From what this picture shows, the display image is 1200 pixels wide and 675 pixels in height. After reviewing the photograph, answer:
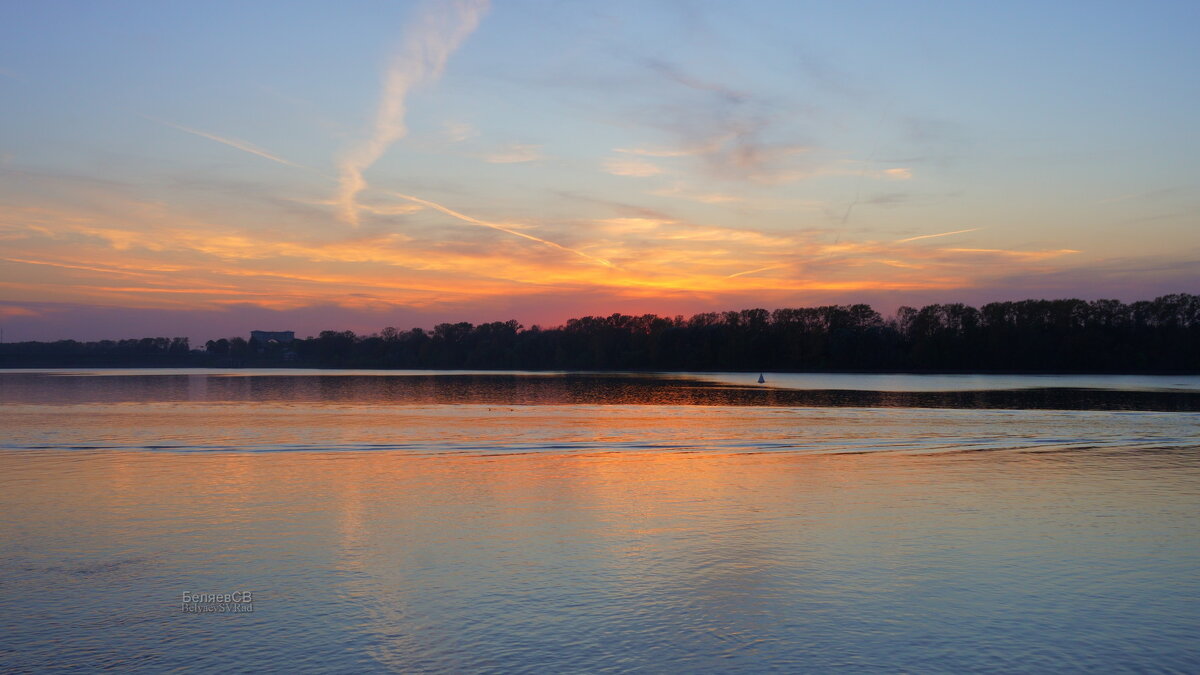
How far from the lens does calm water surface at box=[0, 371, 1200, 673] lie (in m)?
8.00

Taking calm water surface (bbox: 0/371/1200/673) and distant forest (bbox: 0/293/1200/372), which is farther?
distant forest (bbox: 0/293/1200/372)

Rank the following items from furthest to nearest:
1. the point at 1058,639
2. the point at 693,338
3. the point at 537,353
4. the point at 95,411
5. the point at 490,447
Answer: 1. the point at 537,353
2. the point at 693,338
3. the point at 95,411
4. the point at 490,447
5. the point at 1058,639

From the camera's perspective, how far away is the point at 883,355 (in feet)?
454

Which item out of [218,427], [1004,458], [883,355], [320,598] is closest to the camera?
[320,598]

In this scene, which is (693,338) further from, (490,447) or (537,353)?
(490,447)

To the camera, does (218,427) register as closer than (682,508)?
No

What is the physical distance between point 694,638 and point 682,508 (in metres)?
6.86

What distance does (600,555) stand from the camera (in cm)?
1156

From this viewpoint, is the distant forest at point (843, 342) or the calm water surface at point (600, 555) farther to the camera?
the distant forest at point (843, 342)

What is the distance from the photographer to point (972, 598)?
9570 millimetres

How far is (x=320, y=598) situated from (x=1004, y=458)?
18.7 m

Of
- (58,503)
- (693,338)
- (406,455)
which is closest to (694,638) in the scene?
(58,503)

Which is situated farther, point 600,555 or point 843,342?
point 843,342

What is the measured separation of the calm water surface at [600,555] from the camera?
800 centimetres
